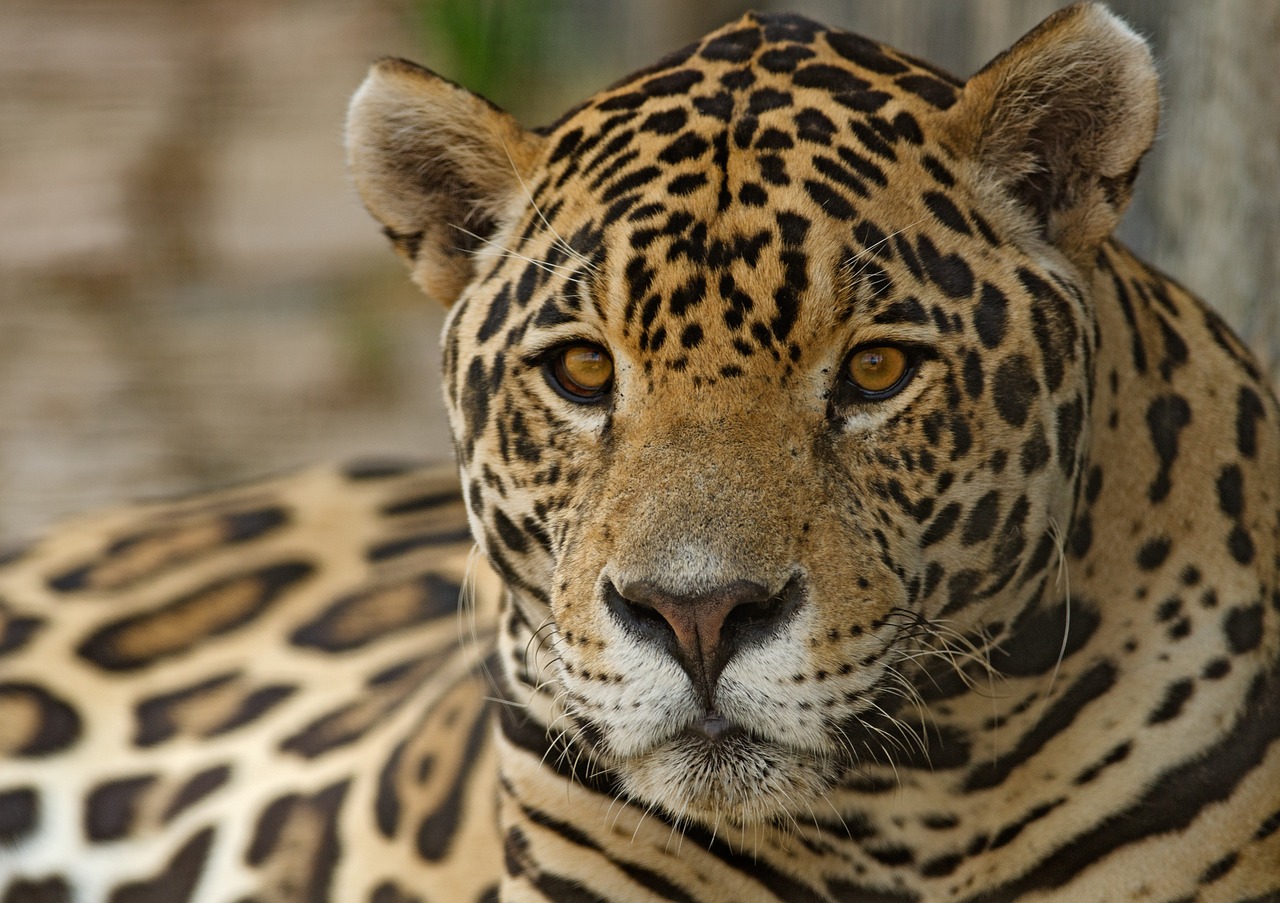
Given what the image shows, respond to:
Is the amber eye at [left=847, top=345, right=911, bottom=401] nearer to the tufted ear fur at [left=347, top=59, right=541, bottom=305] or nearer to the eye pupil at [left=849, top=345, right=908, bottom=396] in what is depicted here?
the eye pupil at [left=849, top=345, right=908, bottom=396]

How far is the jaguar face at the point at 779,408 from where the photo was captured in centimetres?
321

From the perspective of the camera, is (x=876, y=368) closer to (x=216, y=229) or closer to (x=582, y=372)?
(x=582, y=372)

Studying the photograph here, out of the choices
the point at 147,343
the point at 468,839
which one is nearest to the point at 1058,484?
the point at 468,839

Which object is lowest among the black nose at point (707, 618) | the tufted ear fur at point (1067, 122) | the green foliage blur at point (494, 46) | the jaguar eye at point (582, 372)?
the green foliage blur at point (494, 46)

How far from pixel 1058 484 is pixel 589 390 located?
932 mm

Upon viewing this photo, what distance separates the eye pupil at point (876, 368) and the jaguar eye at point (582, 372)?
1.57ft

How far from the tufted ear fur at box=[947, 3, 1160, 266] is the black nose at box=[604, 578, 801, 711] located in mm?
1012

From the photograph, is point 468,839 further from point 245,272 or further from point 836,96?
point 245,272

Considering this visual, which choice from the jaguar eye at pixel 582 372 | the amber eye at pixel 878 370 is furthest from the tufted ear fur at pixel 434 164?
the amber eye at pixel 878 370

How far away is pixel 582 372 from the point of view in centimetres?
354

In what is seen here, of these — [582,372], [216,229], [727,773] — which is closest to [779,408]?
[582,372]

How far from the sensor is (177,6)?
1276 centimetres

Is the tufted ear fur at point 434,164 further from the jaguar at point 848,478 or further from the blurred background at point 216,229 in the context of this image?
the blurred background at point 216,229

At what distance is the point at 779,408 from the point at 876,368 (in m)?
0.21
